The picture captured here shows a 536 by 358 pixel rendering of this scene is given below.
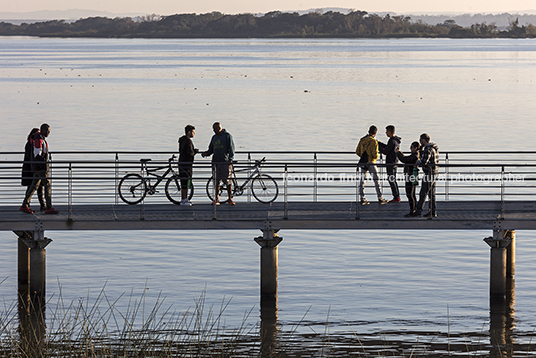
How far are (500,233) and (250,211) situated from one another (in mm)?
4762

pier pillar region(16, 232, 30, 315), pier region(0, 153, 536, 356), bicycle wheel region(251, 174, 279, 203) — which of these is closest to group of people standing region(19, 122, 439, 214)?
pier region(0, 153, 536, 356)

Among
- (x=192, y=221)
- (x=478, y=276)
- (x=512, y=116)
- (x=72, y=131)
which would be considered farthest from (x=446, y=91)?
(x=192, y=221)

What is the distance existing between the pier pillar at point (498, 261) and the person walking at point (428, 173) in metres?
1.26

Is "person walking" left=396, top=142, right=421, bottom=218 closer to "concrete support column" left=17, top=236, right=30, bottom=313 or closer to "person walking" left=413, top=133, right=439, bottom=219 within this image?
"person walking" left=413, top=133, right=439, bottom=219

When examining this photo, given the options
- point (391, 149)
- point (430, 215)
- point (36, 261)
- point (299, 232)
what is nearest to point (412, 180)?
point (430, 215)

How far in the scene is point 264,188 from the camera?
18.0 metres

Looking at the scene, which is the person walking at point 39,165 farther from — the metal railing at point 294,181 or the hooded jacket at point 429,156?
the hooded jacket at point 429,156

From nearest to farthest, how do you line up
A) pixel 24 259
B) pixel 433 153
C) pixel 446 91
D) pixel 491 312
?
1. pixel 433 153
2. pixel 491 312
3. pixel 24 259
4. pixel 446 91

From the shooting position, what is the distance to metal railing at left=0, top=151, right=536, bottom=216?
17.0m

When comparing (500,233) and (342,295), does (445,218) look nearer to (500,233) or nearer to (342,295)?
(500,233)

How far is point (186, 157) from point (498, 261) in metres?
6.45

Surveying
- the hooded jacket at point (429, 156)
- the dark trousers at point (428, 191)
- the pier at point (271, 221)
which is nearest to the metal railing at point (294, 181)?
the pier at point (271, 221)

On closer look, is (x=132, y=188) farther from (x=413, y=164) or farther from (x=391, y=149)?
(x=413, y=164)

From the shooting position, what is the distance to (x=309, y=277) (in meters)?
20.0
